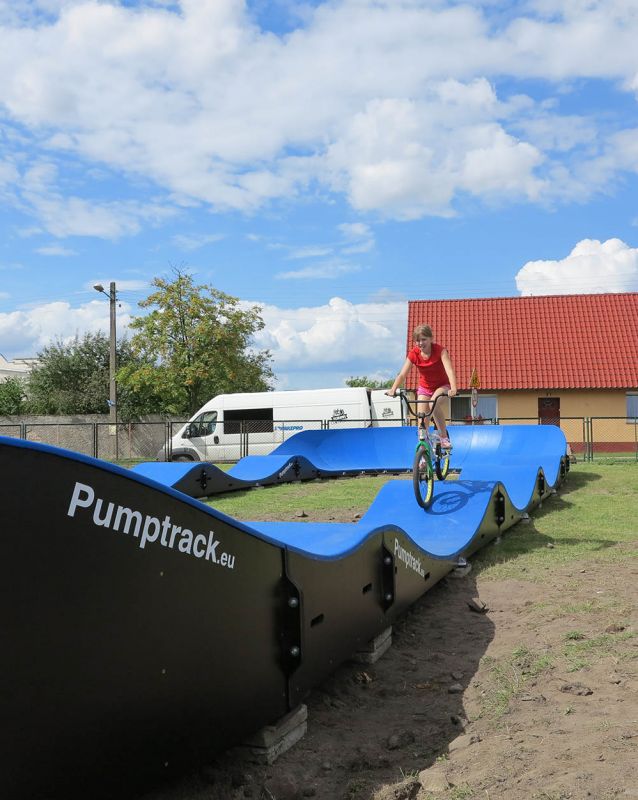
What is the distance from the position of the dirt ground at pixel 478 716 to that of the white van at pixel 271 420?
20154 millimetres

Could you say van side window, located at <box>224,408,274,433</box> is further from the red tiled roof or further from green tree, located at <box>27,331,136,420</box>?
green tree, located at <box>27,331,136,420</box>

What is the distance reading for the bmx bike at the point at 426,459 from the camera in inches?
283

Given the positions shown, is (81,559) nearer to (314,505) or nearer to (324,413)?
(314,505)

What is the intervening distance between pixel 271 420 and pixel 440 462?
1836 cm

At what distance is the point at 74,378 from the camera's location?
44.4 m

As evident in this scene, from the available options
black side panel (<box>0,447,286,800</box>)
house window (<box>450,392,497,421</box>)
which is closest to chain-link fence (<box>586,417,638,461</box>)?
house window (<box>450,392,497,421</box>)

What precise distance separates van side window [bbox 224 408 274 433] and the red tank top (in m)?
17.8

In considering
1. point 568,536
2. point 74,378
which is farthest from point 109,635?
point 74,378

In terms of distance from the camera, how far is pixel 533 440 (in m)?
14.8

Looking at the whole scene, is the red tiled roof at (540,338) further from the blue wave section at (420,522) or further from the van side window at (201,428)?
the blue wave section at (420,522)

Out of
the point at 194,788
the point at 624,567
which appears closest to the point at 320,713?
the point at 194,788

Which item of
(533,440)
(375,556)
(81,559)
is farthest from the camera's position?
(533,440)

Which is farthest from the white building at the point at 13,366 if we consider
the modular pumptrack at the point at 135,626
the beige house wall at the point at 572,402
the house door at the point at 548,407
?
the modular pumptrack at the point at 135,626

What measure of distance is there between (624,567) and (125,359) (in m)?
41.4
